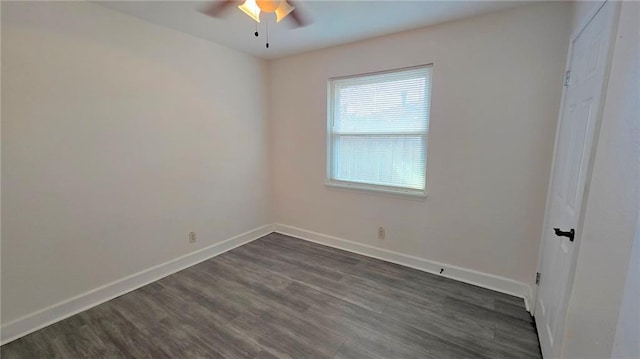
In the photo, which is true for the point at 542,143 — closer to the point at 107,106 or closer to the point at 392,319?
the point at 392,319

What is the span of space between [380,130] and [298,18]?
1401 mm

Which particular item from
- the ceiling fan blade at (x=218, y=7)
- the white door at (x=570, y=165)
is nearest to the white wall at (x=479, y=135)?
the white door at (x=570, y=165)

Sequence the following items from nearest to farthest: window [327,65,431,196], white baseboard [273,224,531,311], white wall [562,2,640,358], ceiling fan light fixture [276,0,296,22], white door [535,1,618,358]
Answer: white wall [562,2,640,358] → white door [535,1,618,358] → ceiling fan light fixture [276,0,296,22] → white baseboard [273,224,531,311] → window [327,65,431,196]

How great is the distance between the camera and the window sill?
9.07 ft

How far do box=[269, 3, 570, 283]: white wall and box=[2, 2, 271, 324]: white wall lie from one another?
1481 millimetres

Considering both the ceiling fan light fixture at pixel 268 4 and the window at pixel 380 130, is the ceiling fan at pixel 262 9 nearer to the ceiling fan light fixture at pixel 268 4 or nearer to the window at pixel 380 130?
the ceiling fan light fixture at pixel 268 4

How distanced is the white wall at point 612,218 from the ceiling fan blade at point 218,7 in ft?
7.31

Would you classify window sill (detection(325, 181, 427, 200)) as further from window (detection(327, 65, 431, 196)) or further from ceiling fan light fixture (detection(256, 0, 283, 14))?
ceiling fan light fixture (detection(256, 0, 283, 14))

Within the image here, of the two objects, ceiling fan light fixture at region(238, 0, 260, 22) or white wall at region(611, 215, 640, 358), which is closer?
white wall at region(611, 215, 640, 358)

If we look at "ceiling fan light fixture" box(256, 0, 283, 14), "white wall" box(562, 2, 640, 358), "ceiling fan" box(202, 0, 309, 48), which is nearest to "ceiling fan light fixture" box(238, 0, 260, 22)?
"ceiling fan" box(202, 0, 309, 48)

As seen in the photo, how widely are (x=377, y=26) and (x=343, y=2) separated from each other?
0.59 metres

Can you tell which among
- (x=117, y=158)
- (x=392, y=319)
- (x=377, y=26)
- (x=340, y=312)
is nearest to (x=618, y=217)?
A: (x=392, y=319)

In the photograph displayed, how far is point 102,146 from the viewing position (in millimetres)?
2203

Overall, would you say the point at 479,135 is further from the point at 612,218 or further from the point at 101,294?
the point at 101,294
